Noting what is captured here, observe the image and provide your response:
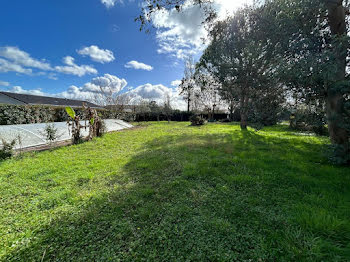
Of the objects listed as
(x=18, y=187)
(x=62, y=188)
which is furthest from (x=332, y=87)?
(x=18, y=187)

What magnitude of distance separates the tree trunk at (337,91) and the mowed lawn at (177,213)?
4.57ft

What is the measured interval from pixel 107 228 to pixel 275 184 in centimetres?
361

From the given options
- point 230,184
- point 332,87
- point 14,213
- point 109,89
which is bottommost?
point 14,213

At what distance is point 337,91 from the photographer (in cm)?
376

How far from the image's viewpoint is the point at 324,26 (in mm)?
4609

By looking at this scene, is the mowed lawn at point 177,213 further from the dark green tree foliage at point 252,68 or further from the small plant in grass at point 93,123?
the small plant in grass at point 93,123

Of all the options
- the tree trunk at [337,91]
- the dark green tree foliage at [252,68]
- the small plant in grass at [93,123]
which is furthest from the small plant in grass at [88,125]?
the tree trunk at [337,91]

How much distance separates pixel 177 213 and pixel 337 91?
5.21 m

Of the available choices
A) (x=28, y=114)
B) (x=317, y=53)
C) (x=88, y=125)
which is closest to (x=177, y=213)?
(x=317, y=53)

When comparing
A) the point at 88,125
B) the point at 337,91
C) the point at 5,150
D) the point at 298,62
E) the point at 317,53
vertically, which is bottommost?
the point at 5,150

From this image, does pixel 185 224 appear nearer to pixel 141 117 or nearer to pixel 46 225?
pixel 46 225

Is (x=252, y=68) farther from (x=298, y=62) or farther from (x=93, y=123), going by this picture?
(x=93, y=123)

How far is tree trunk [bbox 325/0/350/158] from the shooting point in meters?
3.83

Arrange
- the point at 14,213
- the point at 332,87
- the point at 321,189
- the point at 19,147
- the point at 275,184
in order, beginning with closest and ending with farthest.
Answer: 1. the point at 14,213
2. the point at 321,189
3. the point at 275,184
4. the point at 332,87
5. the point at 19,147
